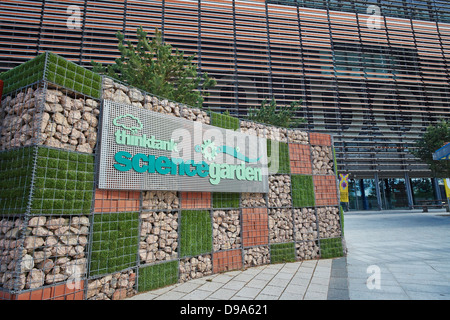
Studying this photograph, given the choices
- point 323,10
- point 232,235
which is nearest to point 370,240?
point 232,235

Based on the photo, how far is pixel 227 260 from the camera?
240 inches

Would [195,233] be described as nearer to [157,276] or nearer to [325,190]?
[157,276]

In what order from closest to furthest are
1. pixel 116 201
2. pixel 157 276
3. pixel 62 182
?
pixel 62 182 → pixel 116 201 → pixel 157 276

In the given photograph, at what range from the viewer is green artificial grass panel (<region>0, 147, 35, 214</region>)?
341cm

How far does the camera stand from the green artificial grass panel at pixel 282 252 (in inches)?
272

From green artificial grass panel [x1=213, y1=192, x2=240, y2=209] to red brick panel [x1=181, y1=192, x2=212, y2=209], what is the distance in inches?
7.7

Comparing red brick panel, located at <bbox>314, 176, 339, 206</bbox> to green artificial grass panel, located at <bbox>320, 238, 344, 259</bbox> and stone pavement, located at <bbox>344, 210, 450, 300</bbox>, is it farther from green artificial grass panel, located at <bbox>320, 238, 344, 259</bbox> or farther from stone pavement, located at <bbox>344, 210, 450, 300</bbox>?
stone pavement, located at <bbox>344, 210, 450, 300</bbox>

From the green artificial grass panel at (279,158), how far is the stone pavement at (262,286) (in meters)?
2.74

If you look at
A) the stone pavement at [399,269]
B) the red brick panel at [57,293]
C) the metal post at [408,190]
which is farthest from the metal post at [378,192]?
A: the red brick panel at [57,293]

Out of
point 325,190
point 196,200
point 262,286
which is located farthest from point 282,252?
point 196,200

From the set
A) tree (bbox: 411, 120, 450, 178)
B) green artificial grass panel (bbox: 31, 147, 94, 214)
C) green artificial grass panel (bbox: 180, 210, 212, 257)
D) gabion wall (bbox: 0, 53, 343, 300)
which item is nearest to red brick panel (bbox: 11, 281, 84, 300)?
gabion wall (bbox: 0, 53, 343, 300)

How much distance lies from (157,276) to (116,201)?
5.49ft

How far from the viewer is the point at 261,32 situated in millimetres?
29672
